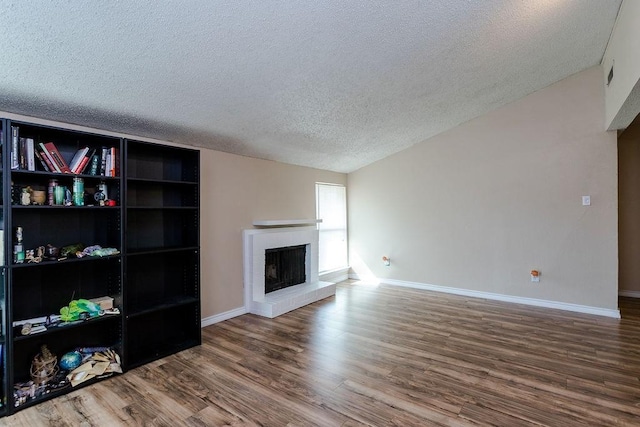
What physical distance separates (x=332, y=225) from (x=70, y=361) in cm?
416

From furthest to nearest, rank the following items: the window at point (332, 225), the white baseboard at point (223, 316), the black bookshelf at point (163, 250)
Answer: the window at point (332, 225) → the white baseboard at point (223, 316) → the black bookshelf at point (163, 250)

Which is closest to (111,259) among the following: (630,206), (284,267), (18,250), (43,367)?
(18,250)

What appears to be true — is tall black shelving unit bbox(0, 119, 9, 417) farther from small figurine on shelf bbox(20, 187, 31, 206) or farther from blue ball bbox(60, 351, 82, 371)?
blue ball bbox(60, 351, 82, 371)

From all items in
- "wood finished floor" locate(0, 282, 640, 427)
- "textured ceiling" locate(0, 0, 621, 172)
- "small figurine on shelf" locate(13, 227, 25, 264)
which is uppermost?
Answer: "textured ceiling" locate(0, 0, 621, 172)

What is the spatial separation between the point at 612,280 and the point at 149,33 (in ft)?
17.4

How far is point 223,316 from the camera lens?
12.5 feet

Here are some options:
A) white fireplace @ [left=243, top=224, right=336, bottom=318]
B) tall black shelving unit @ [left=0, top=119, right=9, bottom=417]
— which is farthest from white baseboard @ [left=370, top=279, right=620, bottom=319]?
tall black shelving unit @ [left=0, top=119, right=9, bottom=417]

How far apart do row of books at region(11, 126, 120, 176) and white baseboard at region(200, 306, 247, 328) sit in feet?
6.19

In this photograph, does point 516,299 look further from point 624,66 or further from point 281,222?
point 281,222

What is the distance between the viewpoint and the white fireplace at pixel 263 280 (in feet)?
13.3

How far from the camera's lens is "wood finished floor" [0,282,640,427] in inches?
78.4

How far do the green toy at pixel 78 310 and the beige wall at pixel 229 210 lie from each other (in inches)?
47.5

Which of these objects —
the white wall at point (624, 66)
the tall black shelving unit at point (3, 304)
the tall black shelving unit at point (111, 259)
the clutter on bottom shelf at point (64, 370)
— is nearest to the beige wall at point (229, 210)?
the tall black shelving unit at point (111, 259)

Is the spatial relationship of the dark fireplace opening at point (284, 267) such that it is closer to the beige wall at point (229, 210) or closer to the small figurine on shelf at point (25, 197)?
the beige wall at point (229, 210)
